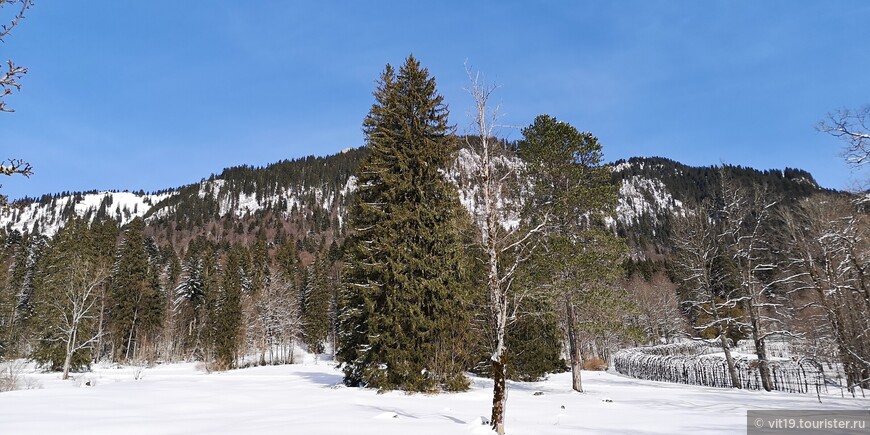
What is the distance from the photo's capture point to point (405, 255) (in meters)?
17.8

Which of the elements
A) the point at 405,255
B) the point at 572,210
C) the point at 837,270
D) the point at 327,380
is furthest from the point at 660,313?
the point at 405,255

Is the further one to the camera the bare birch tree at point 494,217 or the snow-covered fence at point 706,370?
the snow-covered fence at point 706,370

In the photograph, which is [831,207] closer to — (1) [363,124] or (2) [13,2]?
(1) [363,124]

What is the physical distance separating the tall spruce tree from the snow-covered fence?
15733 mm

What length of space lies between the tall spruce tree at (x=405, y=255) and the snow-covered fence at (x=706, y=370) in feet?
51.6

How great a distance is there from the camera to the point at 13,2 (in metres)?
7.32

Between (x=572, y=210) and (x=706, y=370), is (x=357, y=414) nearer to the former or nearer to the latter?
(x=572, y=210)

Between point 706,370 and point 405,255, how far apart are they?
74.5 ft

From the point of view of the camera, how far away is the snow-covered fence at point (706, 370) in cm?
2276

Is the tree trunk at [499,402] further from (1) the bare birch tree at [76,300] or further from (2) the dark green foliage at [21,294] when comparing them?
(2) the dark green foliage at [21,294]

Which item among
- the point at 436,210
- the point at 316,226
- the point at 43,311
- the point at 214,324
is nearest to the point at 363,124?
the point at 436,210

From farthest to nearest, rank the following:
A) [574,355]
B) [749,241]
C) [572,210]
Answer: [749,241] < [572,210] < [574,355]

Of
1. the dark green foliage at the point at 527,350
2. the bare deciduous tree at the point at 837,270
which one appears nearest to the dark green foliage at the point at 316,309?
the dark green foliage at the point at 527,350

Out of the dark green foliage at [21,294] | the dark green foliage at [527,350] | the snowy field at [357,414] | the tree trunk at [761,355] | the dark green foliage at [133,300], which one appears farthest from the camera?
the dark green foliage at [133,300]
